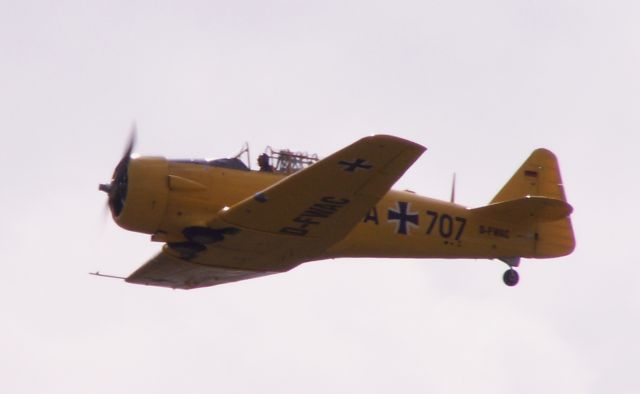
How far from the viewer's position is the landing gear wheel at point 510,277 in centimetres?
2172

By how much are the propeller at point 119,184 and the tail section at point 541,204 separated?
539cm

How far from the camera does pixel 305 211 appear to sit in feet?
61.2

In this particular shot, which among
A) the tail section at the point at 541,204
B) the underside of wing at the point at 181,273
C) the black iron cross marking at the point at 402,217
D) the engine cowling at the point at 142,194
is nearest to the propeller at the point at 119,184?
the engine cowling at the point at 142,194

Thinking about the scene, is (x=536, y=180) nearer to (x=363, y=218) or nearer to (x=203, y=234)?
(x=363, y=218)

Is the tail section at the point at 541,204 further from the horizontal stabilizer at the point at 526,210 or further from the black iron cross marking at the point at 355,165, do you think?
the black iron cross marking at the point at 355,165

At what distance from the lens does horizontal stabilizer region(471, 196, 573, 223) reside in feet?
68.9

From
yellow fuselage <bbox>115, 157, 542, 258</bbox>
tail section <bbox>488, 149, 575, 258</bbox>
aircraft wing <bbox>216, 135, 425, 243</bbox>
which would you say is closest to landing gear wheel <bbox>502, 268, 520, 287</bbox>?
yellow fuselage <bbox>115, 157, 542, 258</bbox>

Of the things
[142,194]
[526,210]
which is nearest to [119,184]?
[142,194]

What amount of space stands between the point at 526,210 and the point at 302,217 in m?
4.13

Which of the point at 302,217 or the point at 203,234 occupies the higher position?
the point at 302,217

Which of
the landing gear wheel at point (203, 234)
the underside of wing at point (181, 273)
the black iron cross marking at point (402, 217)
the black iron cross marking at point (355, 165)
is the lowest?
the underside of wing at point (181, 273)

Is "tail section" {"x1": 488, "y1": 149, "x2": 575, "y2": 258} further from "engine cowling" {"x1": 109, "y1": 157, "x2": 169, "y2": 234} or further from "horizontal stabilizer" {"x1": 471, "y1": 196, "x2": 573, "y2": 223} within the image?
"engine cowling" {"x1": 109, "y1": 157, "x2": 169, "y2": 234}

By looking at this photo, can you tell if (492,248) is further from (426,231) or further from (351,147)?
(351,147)

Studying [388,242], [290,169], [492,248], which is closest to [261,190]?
[290,169]
